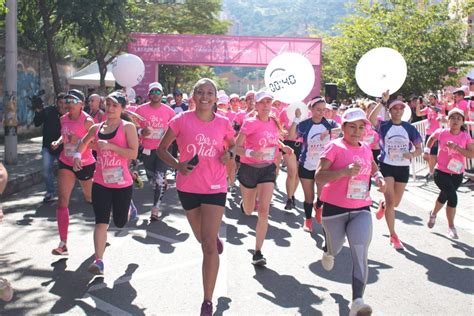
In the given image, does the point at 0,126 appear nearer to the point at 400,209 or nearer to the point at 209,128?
the point at 400,209

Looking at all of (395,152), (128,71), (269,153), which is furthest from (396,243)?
(128,71)

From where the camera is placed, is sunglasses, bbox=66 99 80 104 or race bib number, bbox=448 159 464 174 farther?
race bib number, bbox=448 159 464 174

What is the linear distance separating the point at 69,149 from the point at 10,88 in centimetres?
794

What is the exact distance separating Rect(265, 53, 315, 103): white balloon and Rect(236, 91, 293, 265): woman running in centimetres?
305

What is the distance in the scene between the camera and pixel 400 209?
403 inches

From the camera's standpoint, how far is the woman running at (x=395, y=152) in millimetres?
7164

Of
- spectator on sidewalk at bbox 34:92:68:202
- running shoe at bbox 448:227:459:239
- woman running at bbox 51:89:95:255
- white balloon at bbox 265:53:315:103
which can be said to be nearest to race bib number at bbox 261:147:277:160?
woman running at bbox 51:89:95:255

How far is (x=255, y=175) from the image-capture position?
6.57 m

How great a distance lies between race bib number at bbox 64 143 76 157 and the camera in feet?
21.8

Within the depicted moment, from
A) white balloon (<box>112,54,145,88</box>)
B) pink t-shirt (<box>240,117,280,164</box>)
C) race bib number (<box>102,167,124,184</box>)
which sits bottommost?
race bib number (<box>102,167,124,184</box>)

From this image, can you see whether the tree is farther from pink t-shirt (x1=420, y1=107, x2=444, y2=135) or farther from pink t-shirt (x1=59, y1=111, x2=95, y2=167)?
pink t-shirt (x1=59, y1=111, x2=95, y2=167)

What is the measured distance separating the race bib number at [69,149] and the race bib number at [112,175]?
1065mm

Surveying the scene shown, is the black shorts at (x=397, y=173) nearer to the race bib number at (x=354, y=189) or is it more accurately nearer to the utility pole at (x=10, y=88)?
the race bib number at (x=354, y=189)

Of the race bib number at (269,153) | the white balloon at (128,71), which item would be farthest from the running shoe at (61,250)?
the white balloon at (128,71)
